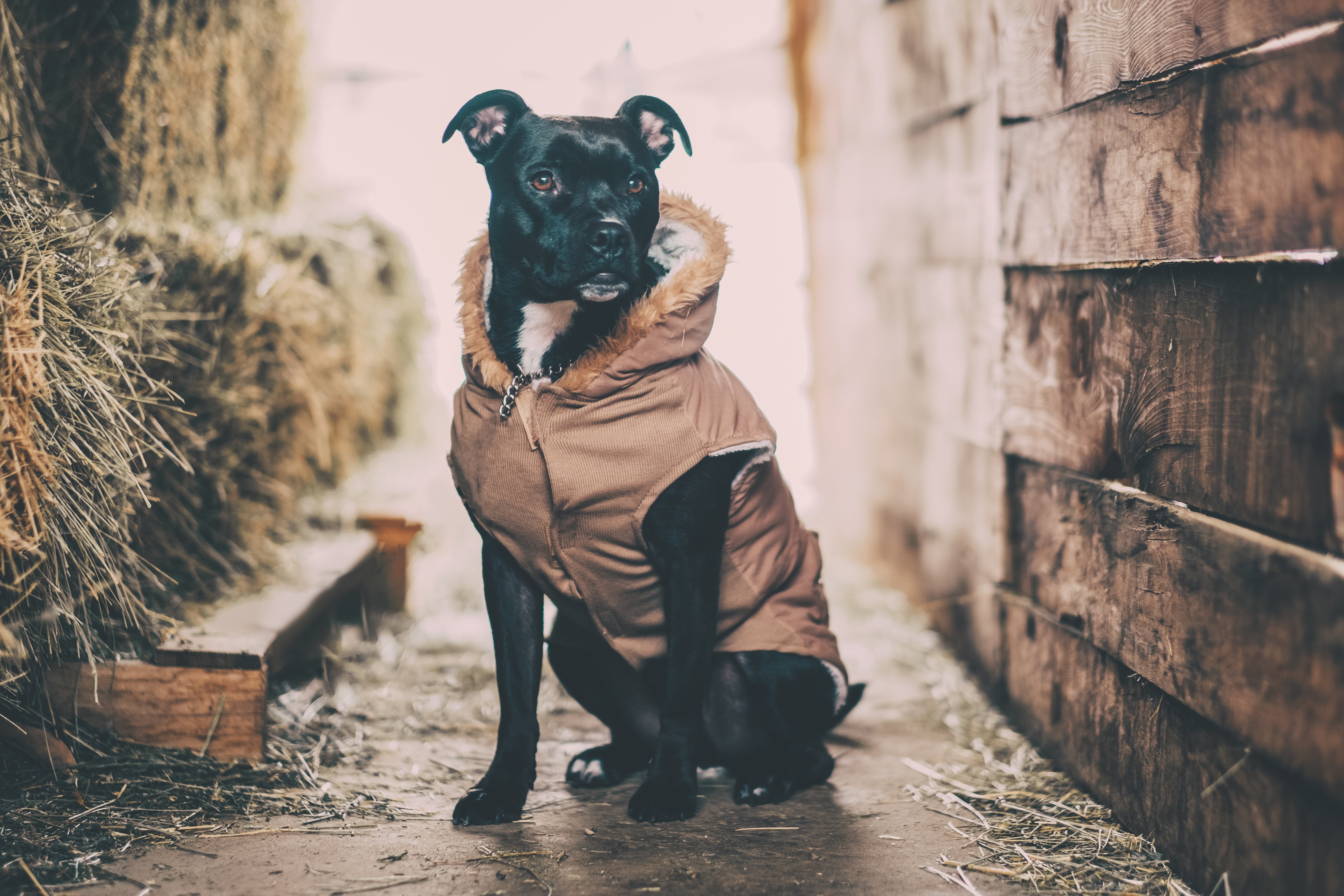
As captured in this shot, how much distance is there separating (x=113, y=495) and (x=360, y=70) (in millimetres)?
4585

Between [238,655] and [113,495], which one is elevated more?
[113,495]

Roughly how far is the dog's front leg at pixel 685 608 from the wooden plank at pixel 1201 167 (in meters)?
0.91

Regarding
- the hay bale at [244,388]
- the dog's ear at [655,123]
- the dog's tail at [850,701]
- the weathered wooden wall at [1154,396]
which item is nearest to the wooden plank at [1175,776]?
the weathered wooden wall at [1154,396]

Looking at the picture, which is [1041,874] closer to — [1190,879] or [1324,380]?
[1190,879]

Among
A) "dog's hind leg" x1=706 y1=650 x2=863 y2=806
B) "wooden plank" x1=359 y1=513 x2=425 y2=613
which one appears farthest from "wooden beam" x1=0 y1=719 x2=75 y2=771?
"wooden plank" x1=359 y1=513 x2=425 y2=613

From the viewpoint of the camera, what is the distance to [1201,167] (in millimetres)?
1686

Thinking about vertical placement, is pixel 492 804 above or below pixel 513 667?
below

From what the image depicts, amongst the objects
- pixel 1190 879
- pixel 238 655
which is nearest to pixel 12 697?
pixel 238 655

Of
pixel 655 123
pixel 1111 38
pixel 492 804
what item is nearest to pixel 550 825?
pixel 492 804

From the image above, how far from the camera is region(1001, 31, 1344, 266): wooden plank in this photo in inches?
54.1

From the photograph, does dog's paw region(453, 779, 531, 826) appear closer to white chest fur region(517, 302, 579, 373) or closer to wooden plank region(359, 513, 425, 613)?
white chest fur region(517, 302, 579, 373)

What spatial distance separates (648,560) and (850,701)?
24.7 inches

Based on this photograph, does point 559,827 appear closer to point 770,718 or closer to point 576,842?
point 576,842

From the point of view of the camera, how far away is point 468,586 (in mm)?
4242
